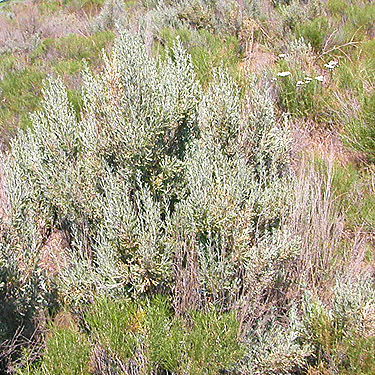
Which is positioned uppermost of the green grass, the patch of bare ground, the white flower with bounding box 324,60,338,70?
the patch of bare ground

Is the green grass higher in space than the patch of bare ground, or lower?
lower

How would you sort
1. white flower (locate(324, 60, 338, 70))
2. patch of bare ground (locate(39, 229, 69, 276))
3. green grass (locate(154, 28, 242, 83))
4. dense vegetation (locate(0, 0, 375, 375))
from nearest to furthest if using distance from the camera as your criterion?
dense vegetation (locate(0, 0, 375, 375)) < patch of bare ground (locate(39, 229, 69, 276)) < white flower (locate(324, 60, 338, 70)) < green grass (locate(154, 28, 242, 83))

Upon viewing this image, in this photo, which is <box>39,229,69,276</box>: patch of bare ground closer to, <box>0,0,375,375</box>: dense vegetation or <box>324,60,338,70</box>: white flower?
<box>0,0,375,375</box>: dense vegetation

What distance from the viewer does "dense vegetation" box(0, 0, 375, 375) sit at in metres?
2.33

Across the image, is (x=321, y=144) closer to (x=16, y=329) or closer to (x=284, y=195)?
(x=284, y=195)

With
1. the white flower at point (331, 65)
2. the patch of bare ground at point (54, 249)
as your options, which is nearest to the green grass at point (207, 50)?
the white flower at point (331, 65)

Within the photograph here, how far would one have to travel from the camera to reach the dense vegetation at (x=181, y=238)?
2332mm

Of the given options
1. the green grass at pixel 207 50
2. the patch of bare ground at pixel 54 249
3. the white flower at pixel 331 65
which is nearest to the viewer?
the patch of bare ground at pixel 54 249

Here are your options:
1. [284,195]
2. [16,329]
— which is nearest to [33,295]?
[16,329]

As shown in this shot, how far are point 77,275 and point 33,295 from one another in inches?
13.3

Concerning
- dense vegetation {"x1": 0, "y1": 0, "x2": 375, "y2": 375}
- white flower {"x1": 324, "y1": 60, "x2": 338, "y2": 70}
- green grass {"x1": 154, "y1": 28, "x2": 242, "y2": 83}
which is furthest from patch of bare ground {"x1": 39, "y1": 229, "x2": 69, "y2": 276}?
white flower {"x1": 324, "y1": 60, "x2": 338, "y2": 70}

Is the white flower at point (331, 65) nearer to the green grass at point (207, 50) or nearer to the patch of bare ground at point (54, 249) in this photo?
the green grass at point (207, 50)

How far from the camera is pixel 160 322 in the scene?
2.31 meters

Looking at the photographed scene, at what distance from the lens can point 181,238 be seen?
109 inches
